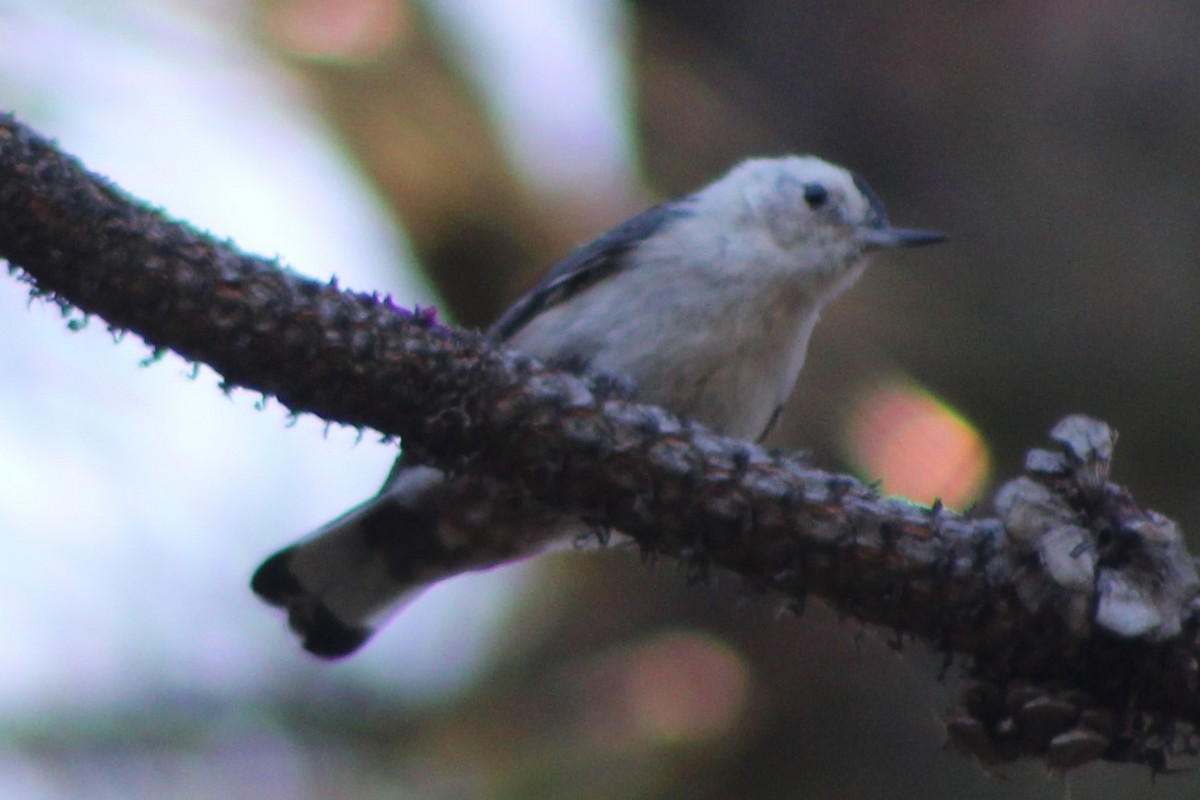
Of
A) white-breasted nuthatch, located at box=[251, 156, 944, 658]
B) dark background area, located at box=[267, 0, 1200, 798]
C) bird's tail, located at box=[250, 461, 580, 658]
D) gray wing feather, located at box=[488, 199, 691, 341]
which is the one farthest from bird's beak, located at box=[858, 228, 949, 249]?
bird's tail, located at box=[250, 461, 580, 658]

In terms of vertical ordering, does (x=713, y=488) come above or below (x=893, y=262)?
below

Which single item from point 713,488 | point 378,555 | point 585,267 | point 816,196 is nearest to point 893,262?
point 816,196

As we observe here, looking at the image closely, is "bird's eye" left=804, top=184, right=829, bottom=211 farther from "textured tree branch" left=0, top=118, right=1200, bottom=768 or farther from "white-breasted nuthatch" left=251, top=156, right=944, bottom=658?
"textured tree branch" left=0, top=118, right=1200, bottom=768

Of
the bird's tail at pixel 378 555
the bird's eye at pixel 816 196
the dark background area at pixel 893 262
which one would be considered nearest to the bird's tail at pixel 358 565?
the bird's tail at pixel 378 555

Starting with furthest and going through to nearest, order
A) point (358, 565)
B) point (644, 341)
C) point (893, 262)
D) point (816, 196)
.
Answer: point (893, 262) < point (816, 196) < point (358, 565) < point (644, 341)

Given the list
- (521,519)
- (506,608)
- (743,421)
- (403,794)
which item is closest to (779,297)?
(743,421)

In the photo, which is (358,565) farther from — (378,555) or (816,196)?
(816,196)
